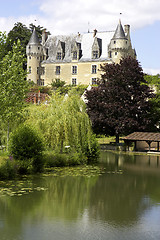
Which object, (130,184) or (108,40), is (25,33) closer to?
(108,40)

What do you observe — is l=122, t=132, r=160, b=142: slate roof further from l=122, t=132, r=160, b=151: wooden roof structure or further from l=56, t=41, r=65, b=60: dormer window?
l=56, t=41, r=65, b=60: dormer window

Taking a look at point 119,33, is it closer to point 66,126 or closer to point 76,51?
point 76,51

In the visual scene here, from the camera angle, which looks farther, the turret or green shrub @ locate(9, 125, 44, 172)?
the turret

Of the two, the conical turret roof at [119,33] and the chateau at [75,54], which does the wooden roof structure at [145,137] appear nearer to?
the chateau at [75,54]

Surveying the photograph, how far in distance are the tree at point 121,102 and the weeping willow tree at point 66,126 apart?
14.5 meters

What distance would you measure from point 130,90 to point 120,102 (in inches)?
78.7

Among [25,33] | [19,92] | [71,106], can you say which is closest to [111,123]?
[71,106]

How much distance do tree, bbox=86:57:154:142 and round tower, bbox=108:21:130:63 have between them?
95.9 ft

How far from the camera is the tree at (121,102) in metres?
41.5

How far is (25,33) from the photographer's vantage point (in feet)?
271

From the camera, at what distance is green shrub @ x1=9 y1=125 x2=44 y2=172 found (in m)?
21.6

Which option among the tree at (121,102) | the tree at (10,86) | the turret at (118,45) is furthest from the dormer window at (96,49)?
the tree at (10,86)

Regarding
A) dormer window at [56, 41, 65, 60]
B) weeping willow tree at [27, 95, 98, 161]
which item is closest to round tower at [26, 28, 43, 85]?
dormer window at [56, 41, 65, 60]

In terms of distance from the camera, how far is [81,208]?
46.9 ft
